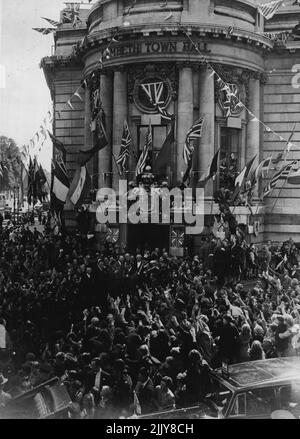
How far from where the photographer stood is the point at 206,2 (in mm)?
32250

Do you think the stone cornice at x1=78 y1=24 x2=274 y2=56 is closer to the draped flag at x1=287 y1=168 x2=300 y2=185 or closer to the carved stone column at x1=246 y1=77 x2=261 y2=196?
the carved stone column at x1=246 y1=77 x2=261 y2=196

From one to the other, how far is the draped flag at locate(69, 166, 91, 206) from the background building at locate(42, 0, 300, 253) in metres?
4.99

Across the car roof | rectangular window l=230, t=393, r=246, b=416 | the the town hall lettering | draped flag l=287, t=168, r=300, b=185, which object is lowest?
rectangular window l=230, t=393, r=246, b=416

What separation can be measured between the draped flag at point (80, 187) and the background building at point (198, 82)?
16.4 feet

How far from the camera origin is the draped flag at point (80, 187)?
27031 millimetres

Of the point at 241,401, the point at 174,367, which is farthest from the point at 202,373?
the point at 241,401

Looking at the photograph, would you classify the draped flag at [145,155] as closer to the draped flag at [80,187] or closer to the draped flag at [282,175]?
the draped flag at [80,187]

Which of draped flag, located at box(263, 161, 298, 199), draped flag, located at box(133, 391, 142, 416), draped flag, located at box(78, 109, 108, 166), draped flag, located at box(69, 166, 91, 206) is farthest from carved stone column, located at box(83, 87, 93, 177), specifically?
draped flag, located at box(133, 391, 142, 416)

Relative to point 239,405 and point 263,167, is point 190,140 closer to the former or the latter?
point 263,167

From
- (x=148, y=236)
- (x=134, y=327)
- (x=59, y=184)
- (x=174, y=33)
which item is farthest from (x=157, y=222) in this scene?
(x=134, y=327)

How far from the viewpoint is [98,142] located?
28609 mm

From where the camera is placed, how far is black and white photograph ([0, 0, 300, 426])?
13352 mm
